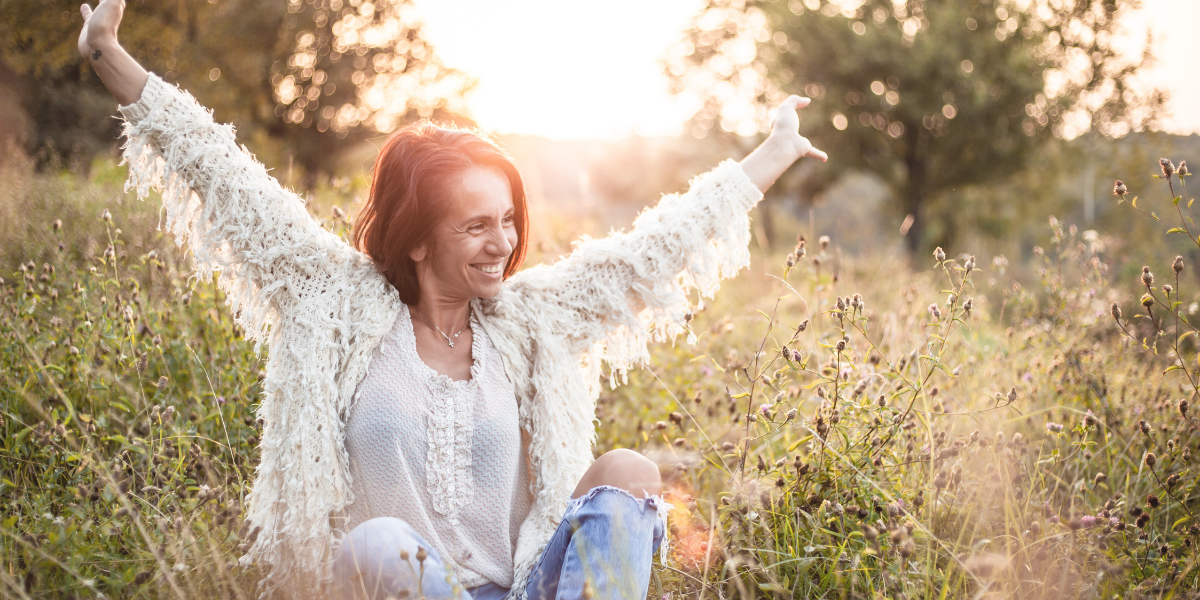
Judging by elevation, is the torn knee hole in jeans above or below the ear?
below

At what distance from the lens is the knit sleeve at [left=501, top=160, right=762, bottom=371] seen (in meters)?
2.18

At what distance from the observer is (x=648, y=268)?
2.18 m

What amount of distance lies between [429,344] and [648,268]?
29.2 inches

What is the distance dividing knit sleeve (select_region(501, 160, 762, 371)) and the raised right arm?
67 centimetres

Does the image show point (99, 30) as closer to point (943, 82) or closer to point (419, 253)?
point (419, 253)

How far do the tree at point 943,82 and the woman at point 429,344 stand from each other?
12.8 metres

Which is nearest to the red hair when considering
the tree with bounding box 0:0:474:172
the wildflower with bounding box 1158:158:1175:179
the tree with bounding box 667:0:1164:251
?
the wildflower with bounding box 1158:158:1175:179

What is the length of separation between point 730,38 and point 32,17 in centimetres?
1520

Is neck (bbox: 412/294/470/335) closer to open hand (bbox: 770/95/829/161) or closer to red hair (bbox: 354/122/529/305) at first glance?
red hair (bbox: 354/122/529/305)

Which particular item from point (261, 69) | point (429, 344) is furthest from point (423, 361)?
point (261, 69)

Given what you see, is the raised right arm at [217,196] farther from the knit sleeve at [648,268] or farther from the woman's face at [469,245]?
the knit sleeve at [648,268]

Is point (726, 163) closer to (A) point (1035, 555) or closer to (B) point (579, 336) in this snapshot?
(B) point (579, 336)

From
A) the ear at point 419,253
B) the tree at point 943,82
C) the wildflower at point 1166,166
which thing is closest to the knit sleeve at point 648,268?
the ear at point 419,253

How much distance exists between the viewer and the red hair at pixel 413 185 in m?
2.04
